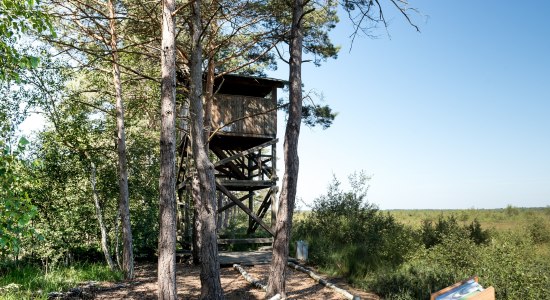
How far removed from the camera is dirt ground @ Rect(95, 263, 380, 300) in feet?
32.4

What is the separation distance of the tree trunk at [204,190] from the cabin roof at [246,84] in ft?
14.1

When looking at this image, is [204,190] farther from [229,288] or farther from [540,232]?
[540,232]

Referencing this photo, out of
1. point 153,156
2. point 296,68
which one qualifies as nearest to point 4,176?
point 296,68

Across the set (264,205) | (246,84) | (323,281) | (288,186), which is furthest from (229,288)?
(246,84)

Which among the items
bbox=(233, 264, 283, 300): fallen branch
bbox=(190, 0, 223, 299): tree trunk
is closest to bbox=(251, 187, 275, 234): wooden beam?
bbox=(233, 264, 283, 300): fallen branch

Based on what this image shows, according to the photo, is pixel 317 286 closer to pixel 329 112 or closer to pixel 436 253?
pixel 436 253

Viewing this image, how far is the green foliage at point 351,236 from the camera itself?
495 inches

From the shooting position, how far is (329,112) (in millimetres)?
16797

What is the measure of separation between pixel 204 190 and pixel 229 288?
3.08 m

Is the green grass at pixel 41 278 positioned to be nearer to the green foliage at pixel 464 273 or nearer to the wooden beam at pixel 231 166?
the wooden beam at pixel 231 166

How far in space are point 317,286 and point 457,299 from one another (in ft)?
22.6

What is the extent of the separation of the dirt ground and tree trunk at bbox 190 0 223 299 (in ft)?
3.72

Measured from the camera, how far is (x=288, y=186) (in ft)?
30.8

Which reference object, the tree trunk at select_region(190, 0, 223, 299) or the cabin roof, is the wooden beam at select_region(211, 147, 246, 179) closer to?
the cabin roof
